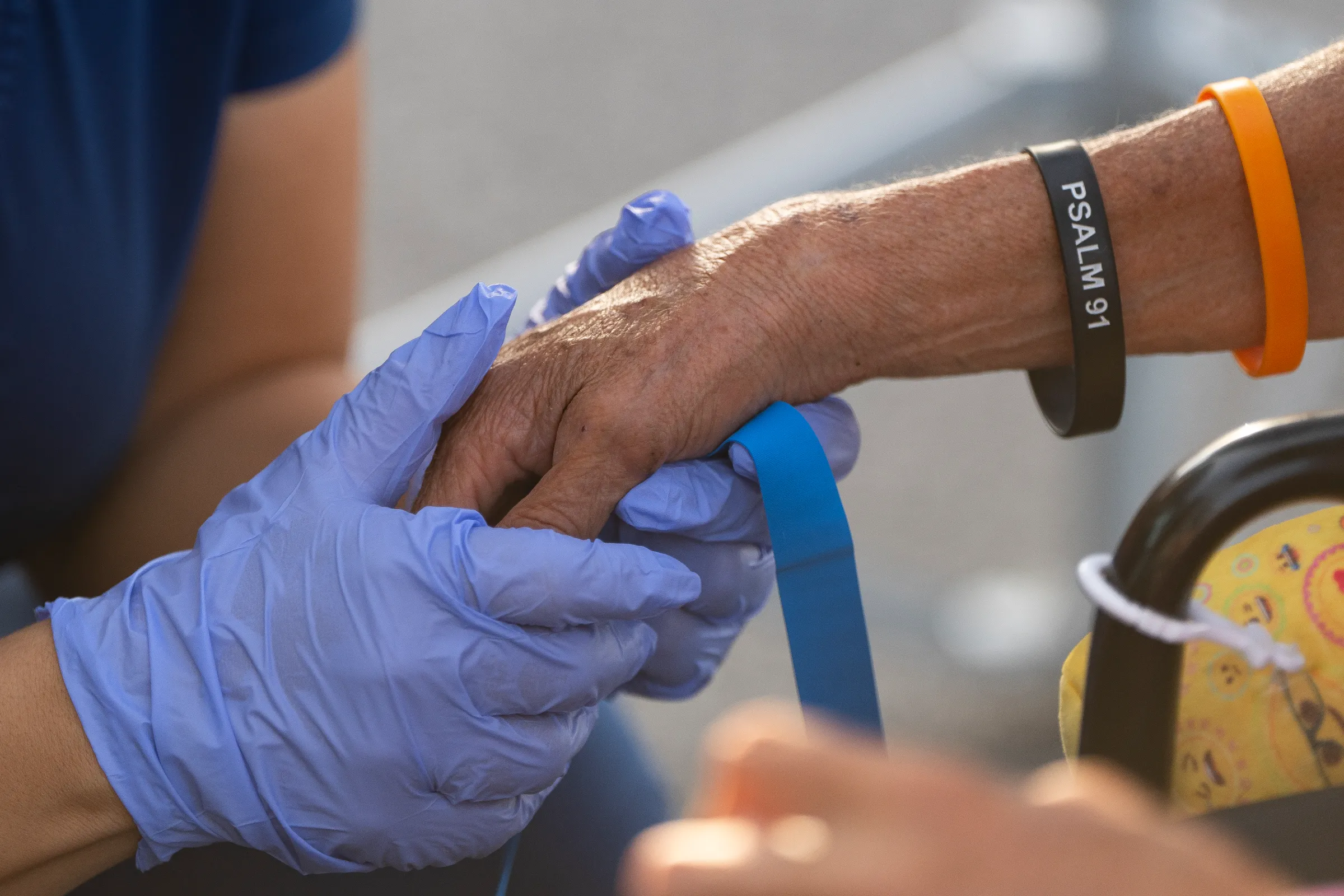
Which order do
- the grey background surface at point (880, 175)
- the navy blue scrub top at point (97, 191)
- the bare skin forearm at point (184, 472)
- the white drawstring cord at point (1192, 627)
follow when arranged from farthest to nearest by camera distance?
the grey background surface at point (880, 175), the bare skin forearm at point (184, 472), the navy blue scrub top at point (97, 191), the white drawstring cord at point (1192, 627)

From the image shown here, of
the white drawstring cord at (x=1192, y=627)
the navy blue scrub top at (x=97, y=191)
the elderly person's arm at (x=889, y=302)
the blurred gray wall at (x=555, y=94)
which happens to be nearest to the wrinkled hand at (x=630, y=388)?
the elderly person's arm at (x=889, y=302)

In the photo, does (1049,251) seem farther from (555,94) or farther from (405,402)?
(555,94)

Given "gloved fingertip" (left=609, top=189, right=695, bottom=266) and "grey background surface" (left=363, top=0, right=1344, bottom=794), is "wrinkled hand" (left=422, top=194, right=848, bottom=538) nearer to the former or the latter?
"gloved fingertip" (left=609, top=189, right=695, bottom=266)

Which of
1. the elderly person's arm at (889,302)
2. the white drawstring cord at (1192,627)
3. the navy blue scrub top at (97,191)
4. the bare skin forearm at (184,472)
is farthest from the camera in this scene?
the bare skin forearm at (184,472)

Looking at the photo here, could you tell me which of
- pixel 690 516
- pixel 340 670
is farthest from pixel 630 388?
pixel 340 670

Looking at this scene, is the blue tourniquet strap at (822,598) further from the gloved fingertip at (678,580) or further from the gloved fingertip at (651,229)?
the gloved fingertip at (651,229)

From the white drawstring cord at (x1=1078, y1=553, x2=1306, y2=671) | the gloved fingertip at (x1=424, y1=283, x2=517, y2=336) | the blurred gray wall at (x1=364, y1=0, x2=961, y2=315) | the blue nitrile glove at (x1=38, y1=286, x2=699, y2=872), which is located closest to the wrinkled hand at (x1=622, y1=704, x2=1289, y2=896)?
the white drawstring cord at (x1=1078, y1=553, x2=1306, y2=671)

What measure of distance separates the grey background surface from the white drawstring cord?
21.4 inches

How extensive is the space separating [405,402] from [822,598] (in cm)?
30

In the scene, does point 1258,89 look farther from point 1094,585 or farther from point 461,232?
point 461,232

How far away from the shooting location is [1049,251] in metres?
0.81

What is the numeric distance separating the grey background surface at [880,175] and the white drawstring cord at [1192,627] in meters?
0.54

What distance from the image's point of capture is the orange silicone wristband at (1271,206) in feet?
2.54

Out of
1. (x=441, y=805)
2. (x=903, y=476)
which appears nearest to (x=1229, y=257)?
(x=441, y=805)
